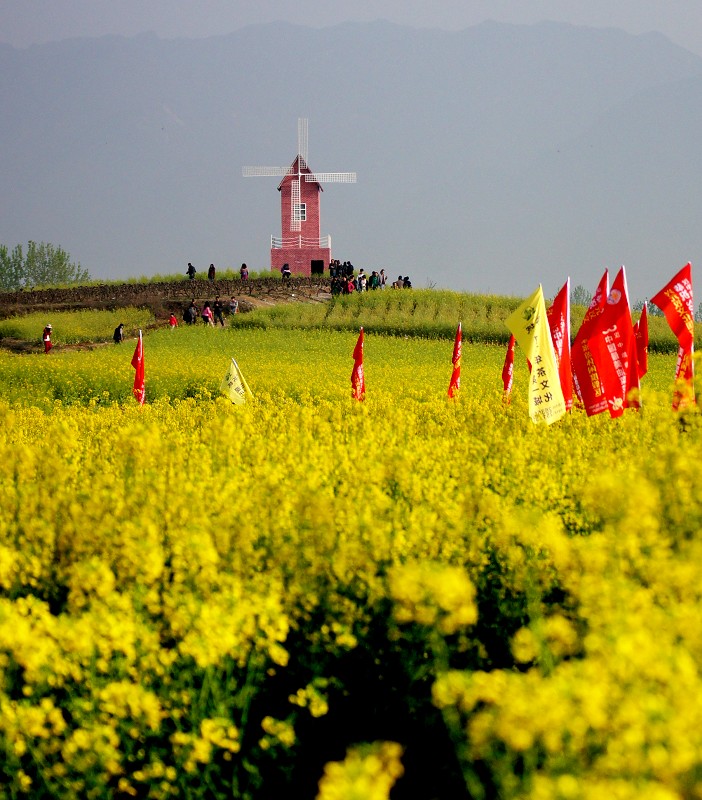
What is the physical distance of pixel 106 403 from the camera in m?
24.1

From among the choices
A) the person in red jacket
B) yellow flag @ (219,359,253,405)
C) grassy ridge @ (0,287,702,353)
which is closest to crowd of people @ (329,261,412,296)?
grassy ridge @ (0,287,702,353)

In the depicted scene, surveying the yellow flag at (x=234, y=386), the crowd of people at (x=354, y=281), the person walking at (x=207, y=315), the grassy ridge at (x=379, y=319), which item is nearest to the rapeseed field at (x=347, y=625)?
the yellow flag at (x=234, y=386)

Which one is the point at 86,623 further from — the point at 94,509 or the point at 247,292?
the point at 247,292

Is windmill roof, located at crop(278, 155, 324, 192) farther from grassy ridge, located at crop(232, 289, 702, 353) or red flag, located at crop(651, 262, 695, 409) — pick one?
red flag, located at crop(651, 262, 695, 409)

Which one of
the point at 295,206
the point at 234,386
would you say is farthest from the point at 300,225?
the point at 234,386

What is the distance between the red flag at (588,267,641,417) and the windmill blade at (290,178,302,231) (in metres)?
52.7

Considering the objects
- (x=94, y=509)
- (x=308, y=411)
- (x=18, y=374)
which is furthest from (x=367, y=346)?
(x=94, y=509)

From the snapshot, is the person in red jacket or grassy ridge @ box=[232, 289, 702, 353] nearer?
the person in red jacket

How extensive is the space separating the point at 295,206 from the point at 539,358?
54.2m

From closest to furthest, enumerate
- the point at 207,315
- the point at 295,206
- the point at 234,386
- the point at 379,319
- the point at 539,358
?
the point at 539,358 → the point at 234,386 → the point at 207,315 → the point at 379,319 → the point at 295,206

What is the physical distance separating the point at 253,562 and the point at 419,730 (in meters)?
1.24

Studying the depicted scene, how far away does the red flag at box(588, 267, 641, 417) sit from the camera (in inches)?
480

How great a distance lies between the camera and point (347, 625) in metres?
5.07

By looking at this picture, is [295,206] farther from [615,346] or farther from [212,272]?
[615,346]
